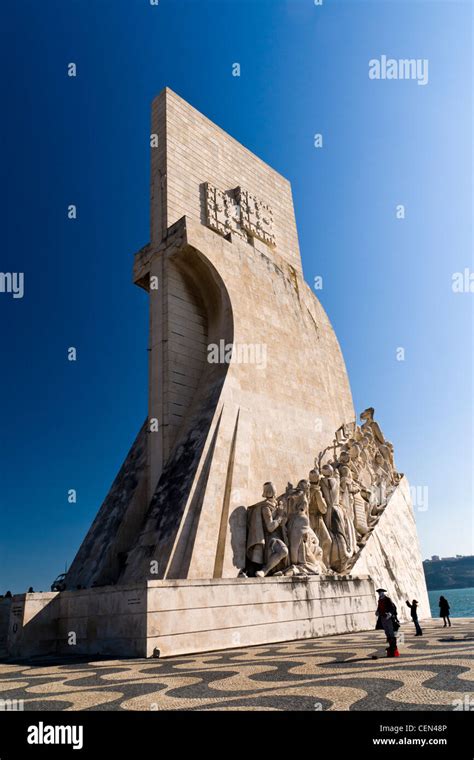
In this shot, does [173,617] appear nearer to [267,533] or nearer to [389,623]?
[389,623]

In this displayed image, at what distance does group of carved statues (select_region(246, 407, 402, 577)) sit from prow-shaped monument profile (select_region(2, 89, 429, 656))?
0.10 ft

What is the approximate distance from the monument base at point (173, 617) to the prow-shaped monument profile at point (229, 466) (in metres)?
0.02

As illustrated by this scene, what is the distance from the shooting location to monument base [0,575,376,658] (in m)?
6.68

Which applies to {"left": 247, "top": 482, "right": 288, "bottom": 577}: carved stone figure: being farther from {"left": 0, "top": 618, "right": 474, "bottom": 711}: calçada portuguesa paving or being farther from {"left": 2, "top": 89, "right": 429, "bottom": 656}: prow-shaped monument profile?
{"left": 0, "top": 618, "right": 474, "bottom": 711}: calçada portuguesa paving

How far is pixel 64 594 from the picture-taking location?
8.02 metres

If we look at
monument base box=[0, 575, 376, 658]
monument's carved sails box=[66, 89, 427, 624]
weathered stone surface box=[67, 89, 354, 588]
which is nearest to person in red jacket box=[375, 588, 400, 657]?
monument base box=[0, 575, 376, 658]

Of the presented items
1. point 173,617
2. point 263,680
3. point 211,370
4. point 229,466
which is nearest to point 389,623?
point 263,680

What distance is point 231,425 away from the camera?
10.2 meters

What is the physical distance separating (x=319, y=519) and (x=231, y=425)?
7.57ft

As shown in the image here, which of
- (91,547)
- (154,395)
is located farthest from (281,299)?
(91,547)

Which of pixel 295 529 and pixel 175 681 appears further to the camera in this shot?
pixel 295 529

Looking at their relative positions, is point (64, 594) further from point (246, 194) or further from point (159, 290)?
point (246, 194)
